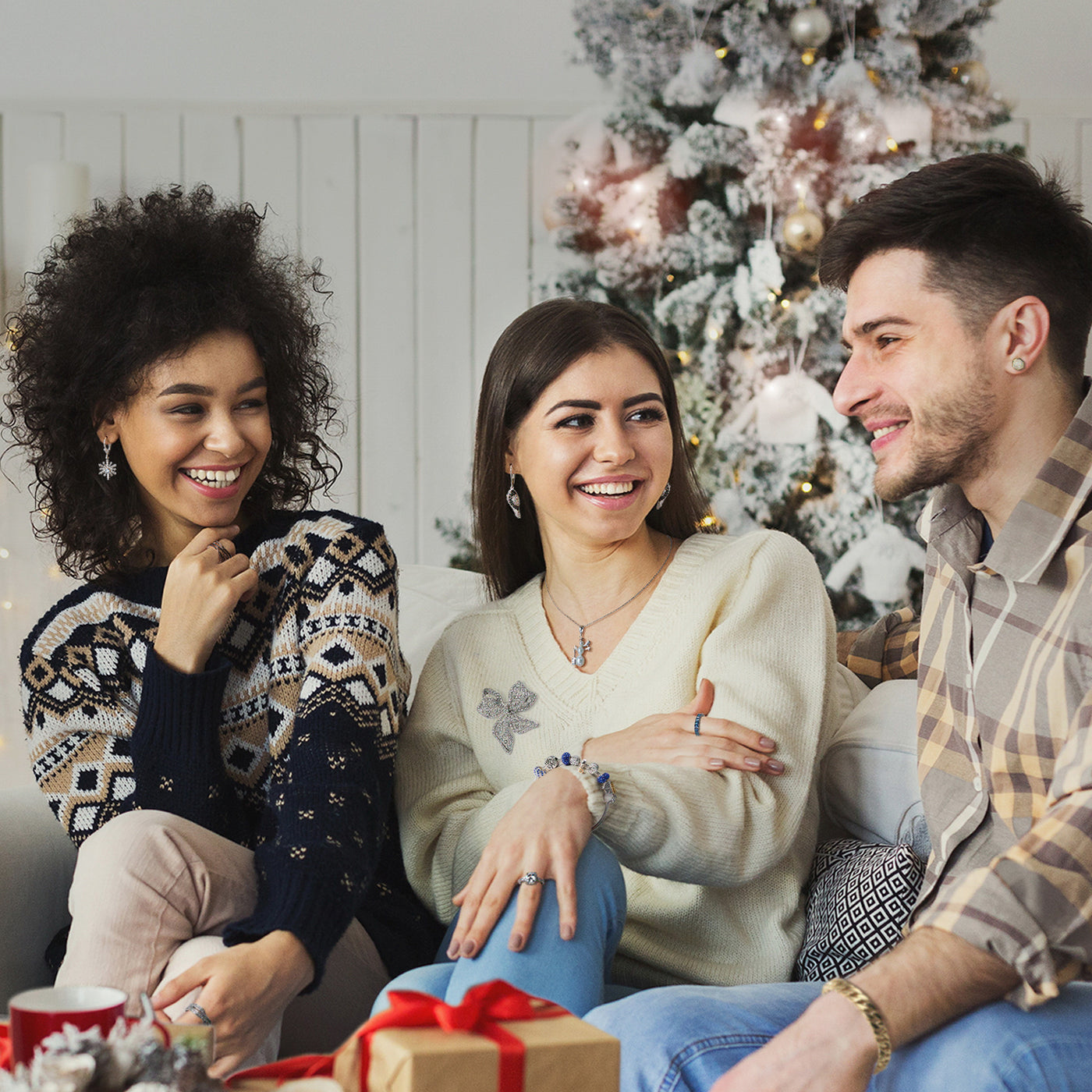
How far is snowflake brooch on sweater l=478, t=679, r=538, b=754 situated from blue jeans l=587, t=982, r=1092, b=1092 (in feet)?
1.76

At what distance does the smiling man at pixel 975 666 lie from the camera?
94cm

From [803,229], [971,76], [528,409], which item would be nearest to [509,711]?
[528,409]

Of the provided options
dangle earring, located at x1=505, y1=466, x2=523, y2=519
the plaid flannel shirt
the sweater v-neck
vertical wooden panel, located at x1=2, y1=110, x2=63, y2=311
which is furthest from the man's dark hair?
vertical wooden panel, located at x1=2, y1=110, x2=63, y2=311

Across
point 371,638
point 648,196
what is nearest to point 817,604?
point 371,638

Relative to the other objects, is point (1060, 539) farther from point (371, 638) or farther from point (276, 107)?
point (276, 107)

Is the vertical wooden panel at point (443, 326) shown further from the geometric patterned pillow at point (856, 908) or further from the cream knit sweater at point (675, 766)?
the geometric patterned pillow at point (856, 908)

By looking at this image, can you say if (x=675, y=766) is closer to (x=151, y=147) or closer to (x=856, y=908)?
(x=856, y=908)

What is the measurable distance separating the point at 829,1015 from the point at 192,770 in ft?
2.81

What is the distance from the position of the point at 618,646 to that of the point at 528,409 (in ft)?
1.17

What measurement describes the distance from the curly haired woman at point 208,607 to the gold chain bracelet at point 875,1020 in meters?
0.57

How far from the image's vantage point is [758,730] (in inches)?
57.2

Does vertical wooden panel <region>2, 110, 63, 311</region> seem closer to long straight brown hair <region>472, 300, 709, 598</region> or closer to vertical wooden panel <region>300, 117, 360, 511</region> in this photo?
vertical wooden panel <region>300, 117, 360, 511</region>

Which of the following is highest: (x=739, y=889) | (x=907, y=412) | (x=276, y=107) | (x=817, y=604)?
(x=276, y=107)

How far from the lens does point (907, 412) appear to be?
1.35 meters
